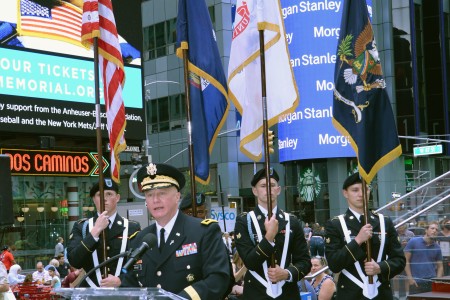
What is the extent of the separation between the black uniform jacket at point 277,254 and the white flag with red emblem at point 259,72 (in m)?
1.30

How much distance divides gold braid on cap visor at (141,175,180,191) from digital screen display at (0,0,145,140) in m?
18.3

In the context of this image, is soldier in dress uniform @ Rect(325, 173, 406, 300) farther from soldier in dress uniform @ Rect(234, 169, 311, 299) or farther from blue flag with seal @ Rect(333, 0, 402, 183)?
blue flag with seal @ Rect(333, 0, 402, 183)

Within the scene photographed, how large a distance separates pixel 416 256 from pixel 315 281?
7.58 feet

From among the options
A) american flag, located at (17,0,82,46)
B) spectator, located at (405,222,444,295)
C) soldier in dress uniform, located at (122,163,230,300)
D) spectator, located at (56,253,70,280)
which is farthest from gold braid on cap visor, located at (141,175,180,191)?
american flag, located at (17,0,82,46)

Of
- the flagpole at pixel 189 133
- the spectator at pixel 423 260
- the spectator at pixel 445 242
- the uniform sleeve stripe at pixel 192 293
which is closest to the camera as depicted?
the uniform sleeve stripe at pixel 192 293

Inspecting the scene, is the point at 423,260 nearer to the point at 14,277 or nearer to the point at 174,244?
the point at 174,244

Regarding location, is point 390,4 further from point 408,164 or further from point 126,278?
point 126,278

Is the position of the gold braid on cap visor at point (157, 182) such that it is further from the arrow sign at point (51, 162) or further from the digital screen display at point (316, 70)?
the digital screen display at point (316, 70)

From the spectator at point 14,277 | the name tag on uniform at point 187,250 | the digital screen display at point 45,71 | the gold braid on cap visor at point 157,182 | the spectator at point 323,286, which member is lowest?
the spectator at point 14,277

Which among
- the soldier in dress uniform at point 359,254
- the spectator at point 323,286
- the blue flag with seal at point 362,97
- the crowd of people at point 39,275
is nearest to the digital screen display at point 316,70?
the crowd of people at point 39,275

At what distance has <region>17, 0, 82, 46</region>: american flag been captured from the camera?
80.4ft

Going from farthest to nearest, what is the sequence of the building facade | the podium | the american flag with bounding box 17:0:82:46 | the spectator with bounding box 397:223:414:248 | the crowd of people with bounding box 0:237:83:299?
the building facade
the american flag with bounding box 17:0:82:46
the crowd of people with bounding box 0:237:83:299
the spectator with bounding box 397:223:414:248
the podium

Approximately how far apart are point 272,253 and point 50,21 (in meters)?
19.6

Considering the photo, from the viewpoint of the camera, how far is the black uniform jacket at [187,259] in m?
5.02
